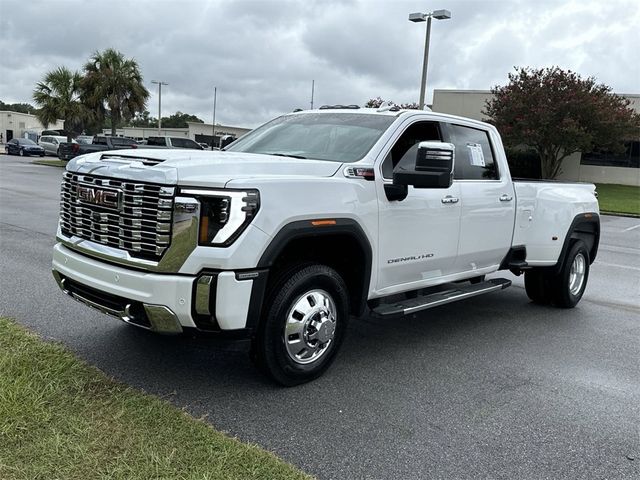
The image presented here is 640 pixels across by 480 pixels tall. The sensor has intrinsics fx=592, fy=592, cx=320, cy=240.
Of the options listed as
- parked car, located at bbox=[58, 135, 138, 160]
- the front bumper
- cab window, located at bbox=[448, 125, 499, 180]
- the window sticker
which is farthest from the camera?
parked car, located at bbox=[58, 135, 138, 160]

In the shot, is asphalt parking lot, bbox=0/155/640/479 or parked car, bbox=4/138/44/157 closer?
asphalt parking lot, bbox=0/155/640/479

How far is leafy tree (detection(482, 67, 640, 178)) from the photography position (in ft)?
87.9

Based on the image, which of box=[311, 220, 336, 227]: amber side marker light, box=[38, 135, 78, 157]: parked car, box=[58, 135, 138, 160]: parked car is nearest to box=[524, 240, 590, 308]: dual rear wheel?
box=[311, 220, 336, 227]: amber side marker light

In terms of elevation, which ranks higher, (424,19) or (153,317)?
(424,19)

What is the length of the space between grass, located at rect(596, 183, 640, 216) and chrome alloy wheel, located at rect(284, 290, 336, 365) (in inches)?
768

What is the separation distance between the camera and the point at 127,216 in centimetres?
362

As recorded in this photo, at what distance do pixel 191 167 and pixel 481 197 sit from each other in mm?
2959

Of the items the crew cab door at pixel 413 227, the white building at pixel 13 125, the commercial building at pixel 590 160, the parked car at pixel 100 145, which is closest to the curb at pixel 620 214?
the commercial building at pixel 590 160

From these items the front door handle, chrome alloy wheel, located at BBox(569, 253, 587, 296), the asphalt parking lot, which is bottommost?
the asphalt parking lot

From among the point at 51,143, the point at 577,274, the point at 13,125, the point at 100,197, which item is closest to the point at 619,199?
the point at 577,274

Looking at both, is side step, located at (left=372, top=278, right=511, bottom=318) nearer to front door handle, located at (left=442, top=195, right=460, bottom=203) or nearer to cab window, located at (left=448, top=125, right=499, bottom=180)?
front door handle, located at (left=442, top=195, right=460, bottom=203)

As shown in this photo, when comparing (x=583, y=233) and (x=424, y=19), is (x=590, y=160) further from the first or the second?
(x=583, y=233)

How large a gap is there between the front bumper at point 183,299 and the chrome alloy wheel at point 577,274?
15.4 feet

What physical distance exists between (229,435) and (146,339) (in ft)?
5.94
